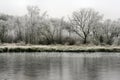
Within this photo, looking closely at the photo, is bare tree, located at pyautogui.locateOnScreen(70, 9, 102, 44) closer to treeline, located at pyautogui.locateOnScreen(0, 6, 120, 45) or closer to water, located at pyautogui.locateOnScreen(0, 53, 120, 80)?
treeline, located at pyautogui.locateOnScreen(0, 6, 120, 45)

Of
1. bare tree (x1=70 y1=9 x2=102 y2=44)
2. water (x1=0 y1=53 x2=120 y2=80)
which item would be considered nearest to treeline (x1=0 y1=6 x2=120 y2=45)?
bare tree (x1=70 y1=9 x2=102 y2=44)

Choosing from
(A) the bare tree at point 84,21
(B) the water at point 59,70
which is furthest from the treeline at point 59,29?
(B) the water at point 59,70

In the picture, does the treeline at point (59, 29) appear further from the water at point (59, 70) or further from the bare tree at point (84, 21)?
the water at point (59, 70)

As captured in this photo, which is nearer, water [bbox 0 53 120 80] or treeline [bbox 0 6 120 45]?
water [bbox 0 53 120 80]

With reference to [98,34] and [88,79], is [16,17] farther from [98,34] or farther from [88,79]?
[88,79]

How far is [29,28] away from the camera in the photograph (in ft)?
278

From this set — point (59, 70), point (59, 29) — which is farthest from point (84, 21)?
point (59, 70)

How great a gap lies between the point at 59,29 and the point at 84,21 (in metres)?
8.08

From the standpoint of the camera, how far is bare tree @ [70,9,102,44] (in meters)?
87.8

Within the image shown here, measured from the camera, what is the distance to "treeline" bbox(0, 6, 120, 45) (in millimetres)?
81625

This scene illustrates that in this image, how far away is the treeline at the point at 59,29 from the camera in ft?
268

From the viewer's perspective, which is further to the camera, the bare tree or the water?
the bare tree

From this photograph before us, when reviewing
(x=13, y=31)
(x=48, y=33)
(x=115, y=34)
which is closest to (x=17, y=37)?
(x=13, y=31)

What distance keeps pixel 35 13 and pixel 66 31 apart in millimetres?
10823
